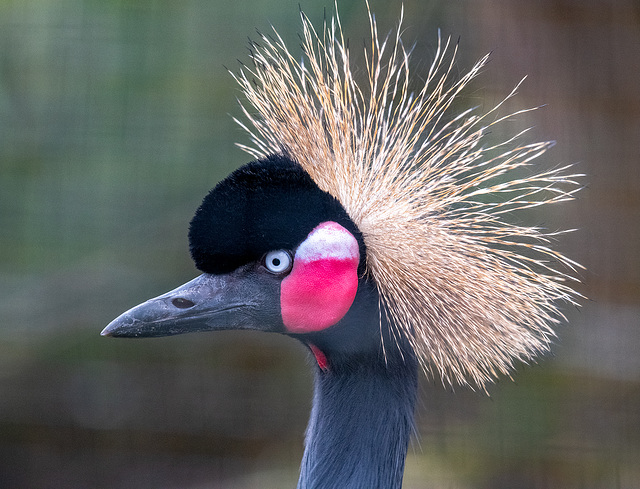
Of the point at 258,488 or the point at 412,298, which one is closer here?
the point at 412,298

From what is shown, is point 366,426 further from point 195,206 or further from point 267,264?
point 195,206

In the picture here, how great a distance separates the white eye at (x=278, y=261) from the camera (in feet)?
2.69

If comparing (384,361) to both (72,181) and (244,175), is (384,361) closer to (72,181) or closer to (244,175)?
(244,175)

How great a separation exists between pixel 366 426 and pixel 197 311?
290mm

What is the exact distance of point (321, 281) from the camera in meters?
0.82

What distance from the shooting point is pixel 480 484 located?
5.36ft

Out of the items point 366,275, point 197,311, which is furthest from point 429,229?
point 197,311

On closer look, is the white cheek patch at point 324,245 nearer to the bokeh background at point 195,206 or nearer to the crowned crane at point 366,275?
the crowned crane at point 366,275

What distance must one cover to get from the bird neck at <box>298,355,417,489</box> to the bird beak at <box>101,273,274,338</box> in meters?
0.16

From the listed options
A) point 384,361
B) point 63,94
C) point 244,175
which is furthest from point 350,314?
point 63,94

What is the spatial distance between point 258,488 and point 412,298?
105 cm

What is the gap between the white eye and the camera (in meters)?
0.82

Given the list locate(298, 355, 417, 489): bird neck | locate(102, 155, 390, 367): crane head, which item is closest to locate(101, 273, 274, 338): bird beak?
locate(102, 155, 390, 367): crane head

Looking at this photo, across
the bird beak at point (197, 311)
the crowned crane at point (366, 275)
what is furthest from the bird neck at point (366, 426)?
the bird beak at point (197, 311)
